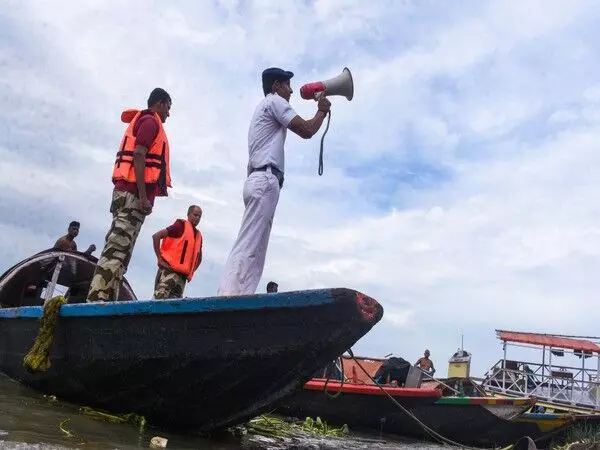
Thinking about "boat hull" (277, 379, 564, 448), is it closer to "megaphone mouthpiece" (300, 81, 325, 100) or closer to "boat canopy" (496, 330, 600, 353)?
"megaphone mouthpiece" (300, 81, 325, 100)

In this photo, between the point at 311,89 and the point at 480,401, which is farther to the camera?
the point at 480,401

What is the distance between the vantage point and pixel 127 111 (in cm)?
473

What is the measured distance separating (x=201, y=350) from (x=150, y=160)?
1648 millimetres

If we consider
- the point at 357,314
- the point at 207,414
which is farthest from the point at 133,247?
the point at 357,314

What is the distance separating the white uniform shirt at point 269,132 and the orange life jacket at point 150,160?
826mm

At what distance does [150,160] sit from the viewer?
14.4 ft

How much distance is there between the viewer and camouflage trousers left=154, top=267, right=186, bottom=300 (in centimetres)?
592

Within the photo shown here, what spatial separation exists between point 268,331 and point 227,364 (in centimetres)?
34

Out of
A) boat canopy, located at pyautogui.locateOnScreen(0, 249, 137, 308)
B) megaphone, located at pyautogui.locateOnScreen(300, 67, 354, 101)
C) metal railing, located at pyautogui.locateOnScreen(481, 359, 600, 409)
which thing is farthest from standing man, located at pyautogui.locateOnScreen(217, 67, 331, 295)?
metal railing, located at pyautogui.locateOnScreen(481, 359, 600, 409)

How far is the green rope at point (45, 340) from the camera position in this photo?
159 inches

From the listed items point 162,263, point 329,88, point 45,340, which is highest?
point 329,88

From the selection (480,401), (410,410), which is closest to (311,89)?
(410,410)

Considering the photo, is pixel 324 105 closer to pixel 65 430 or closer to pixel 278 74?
pixel 278 74

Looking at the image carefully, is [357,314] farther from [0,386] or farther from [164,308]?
[0,386]
